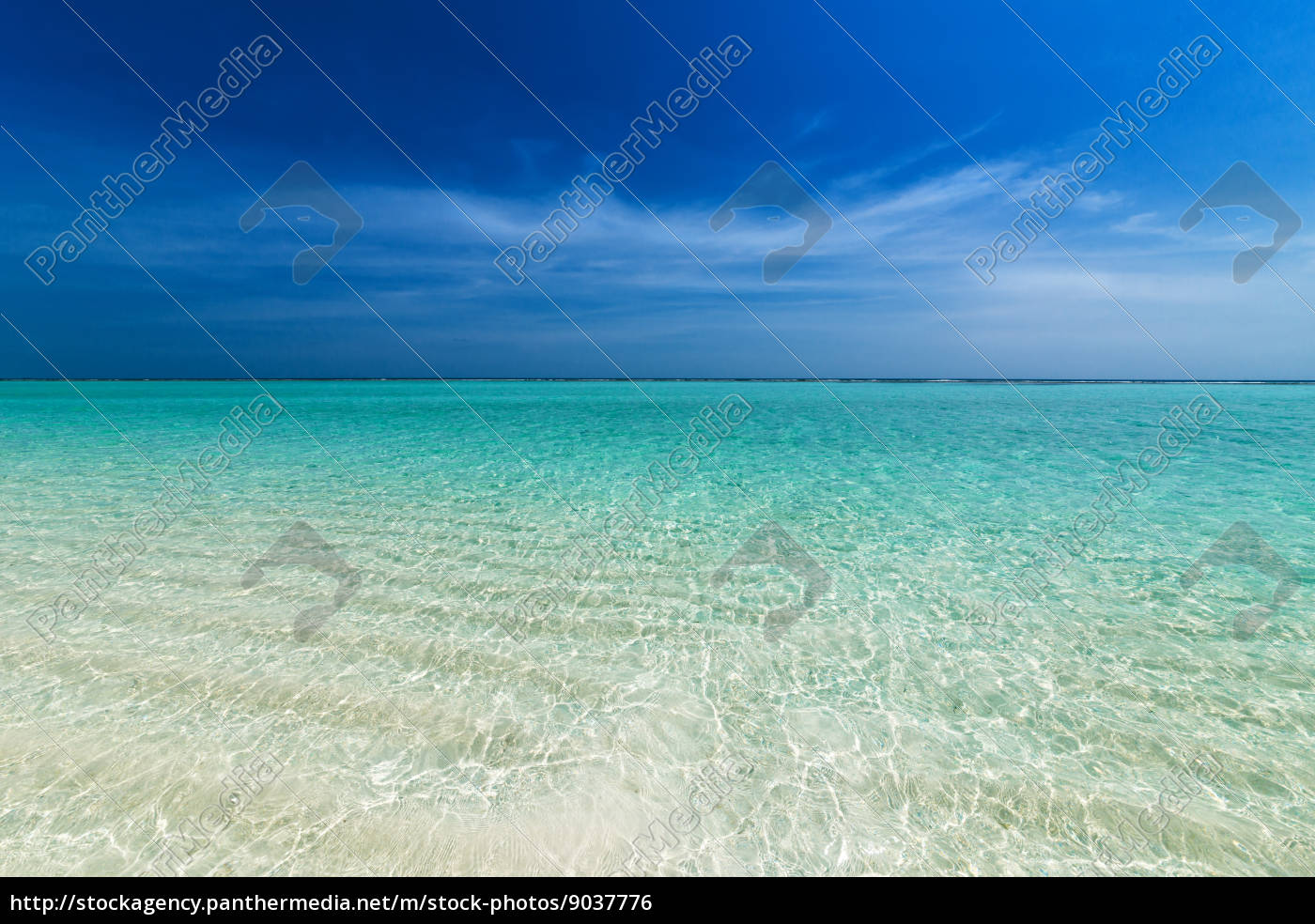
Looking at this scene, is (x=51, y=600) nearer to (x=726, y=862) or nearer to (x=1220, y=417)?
(x=726, y=862)

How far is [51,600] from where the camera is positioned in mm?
6320

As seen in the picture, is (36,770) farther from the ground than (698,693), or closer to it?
closer to it

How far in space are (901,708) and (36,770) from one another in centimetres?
708

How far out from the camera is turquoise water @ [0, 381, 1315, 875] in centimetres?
341

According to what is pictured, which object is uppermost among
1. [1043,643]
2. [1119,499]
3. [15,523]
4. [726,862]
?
[1119,499]

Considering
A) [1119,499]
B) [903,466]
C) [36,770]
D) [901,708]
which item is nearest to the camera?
[36,770]

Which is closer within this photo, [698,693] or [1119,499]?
[698,693]

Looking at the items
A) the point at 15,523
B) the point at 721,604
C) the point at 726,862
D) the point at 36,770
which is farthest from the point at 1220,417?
the point at 15,523

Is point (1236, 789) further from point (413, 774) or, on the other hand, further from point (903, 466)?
point (903, 466)

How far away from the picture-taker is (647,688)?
16.6ft

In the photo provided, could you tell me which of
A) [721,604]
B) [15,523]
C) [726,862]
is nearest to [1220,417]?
[721,604]

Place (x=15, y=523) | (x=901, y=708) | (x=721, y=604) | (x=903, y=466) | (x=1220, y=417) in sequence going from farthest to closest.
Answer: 1. (x=1220, y=417)
2. (x=903, y=466)
3. (x=15, y=523)
4. (x=721, y=604)
5. (x=901, y=708)

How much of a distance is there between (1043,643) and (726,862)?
4.80 metres

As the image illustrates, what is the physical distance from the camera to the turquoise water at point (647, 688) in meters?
3.41
